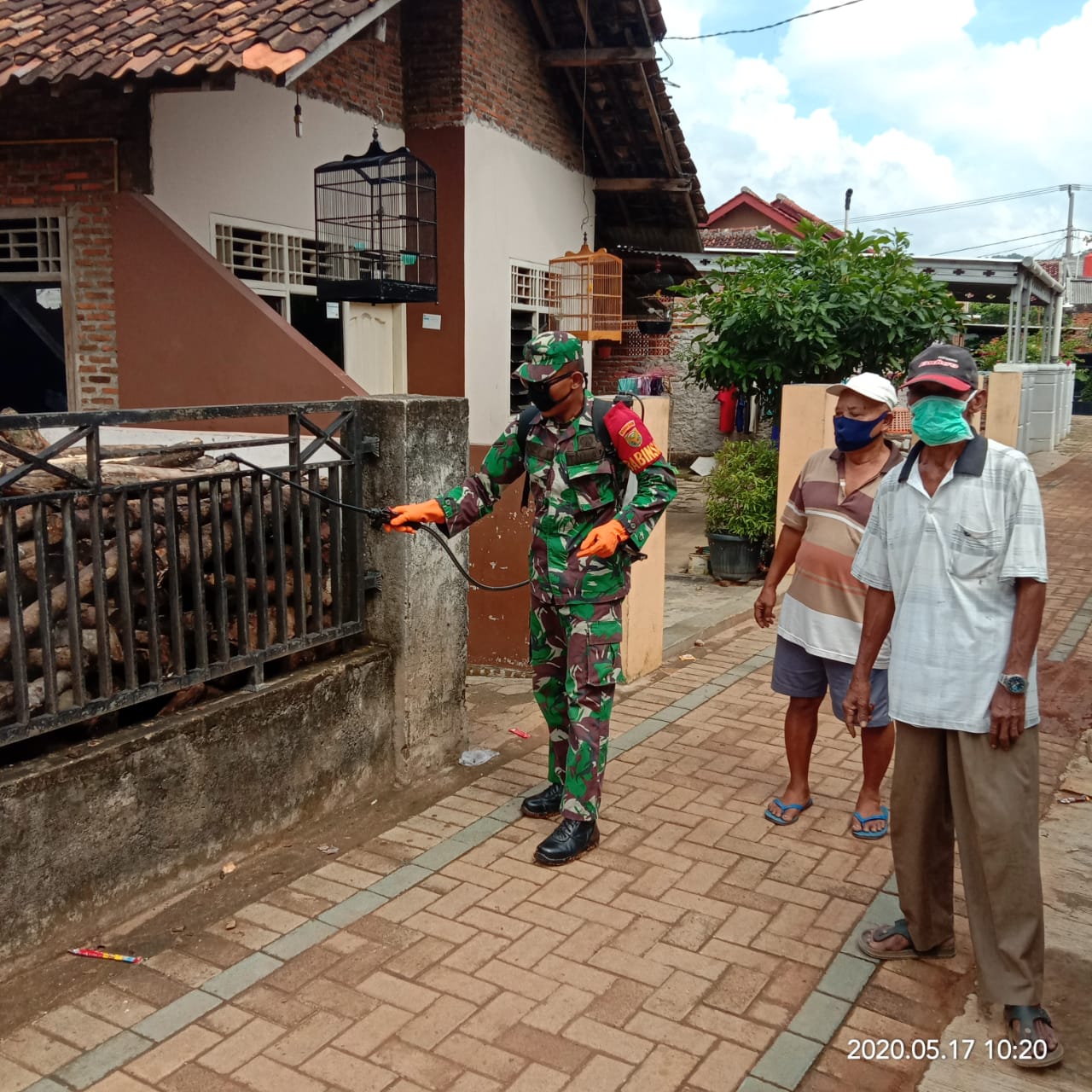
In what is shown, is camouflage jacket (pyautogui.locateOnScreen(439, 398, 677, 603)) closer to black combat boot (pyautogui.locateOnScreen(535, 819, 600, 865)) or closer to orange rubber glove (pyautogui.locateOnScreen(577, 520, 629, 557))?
orange rubber glove (pyautogui.locateOnScreen(577, 520, 629, 557))

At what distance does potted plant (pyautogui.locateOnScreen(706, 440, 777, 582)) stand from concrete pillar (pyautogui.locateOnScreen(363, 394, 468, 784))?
16.1 ft

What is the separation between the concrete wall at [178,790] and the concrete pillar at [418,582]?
105mm

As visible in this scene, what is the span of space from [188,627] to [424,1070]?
1.89 metres

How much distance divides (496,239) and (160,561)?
26.5 feet

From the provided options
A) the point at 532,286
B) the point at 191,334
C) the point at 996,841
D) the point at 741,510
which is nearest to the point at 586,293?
the point at 532,286

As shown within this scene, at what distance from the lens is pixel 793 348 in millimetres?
10180

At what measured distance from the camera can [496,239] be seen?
11.4m

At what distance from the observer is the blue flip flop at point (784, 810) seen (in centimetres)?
467

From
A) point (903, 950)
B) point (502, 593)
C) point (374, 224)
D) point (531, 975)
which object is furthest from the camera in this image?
point (374, 224)

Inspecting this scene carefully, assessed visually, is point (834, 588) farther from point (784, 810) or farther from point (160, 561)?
point (160, 561)

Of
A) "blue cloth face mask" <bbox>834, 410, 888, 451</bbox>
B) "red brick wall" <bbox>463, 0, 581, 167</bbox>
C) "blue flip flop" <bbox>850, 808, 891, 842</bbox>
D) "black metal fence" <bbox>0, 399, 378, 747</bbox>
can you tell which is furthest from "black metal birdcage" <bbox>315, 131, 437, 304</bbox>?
"blue flip flop" <bbox>850, 808, 891, 842</bbox>

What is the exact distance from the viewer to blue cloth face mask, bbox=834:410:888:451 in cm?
429

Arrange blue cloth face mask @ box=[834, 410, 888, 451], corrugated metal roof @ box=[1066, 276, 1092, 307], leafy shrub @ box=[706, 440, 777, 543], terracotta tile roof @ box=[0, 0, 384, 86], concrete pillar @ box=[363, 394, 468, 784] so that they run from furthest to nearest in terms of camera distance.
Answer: corrugated metal roof @ box=[1066, 276, 1092, 307], leafy shrub @ box=[706, 440, 777, 543], terracotta tile roof @ box=[0, 0, 384, 86], concrete pillar @ box=[363, 394, 468, 784], blue cloth face mask @ box=[834, 410, 888, 451]

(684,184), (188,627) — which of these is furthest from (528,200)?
Result: (188,627)
